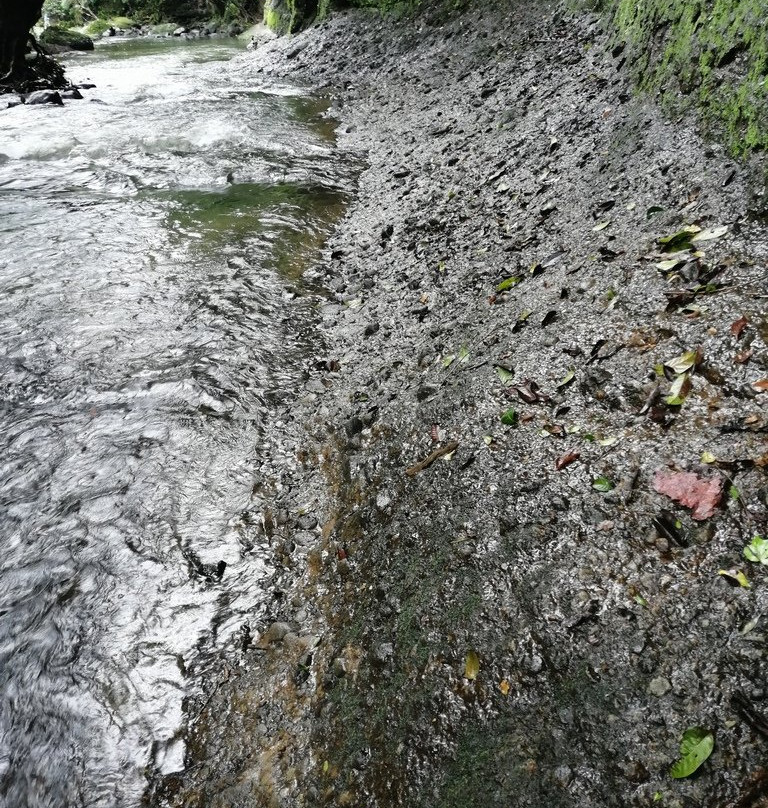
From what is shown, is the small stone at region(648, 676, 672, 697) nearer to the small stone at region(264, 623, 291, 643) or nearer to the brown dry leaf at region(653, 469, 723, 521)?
the brown dry leaf at region(653, 469, 723, 521)

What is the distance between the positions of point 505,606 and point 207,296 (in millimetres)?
3922

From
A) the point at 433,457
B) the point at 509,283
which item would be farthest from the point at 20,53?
the point at 433,457

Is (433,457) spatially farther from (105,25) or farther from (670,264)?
(105,25)

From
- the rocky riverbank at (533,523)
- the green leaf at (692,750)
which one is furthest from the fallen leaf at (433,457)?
the green leaf at (692,750)

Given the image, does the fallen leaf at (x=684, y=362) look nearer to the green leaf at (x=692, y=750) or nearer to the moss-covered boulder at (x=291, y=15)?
the green leaf at (x=692, y=750)

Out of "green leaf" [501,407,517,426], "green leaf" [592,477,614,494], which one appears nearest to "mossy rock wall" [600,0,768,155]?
"green leaf" [501,407,517,426]

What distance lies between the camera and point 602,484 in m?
2.28

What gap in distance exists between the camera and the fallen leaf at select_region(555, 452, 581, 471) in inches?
96.0

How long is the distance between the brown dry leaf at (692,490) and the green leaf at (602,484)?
17 centimetres

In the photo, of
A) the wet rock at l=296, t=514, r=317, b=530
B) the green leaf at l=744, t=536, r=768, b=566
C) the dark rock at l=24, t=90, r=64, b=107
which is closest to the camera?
the green leaf at l=744, t=536, r=768, b=566

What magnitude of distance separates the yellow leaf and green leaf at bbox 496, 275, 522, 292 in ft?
8.39

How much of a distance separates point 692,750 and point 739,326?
1.79 metres

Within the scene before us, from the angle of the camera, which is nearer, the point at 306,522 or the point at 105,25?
the point at 306,522

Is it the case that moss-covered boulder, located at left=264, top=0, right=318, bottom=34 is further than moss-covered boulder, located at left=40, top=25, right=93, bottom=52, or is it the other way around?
moss-covered boulder, located at left=40, top=25, right=93, bottom=52
